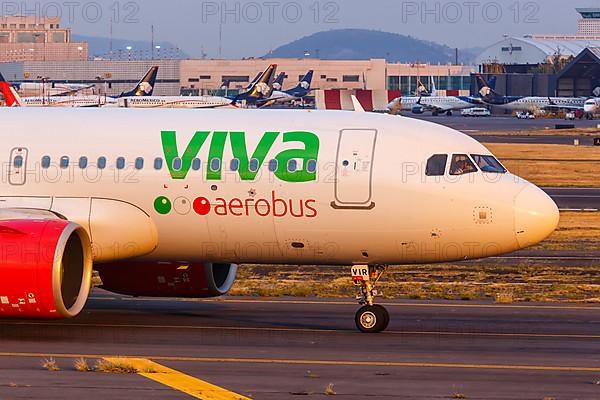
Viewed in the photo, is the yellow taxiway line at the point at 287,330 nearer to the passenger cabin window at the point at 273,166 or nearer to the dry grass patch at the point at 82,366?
the passenger cabin window at the point at 273,166

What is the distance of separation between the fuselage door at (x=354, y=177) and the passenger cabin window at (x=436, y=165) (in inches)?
37.9

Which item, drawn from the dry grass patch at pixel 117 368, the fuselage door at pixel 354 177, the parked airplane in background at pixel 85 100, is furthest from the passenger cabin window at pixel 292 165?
the parked airplane in background at pixel 85 100

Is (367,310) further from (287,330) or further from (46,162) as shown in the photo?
(46,162)

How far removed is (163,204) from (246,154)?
169cm

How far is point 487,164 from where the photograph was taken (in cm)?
2181

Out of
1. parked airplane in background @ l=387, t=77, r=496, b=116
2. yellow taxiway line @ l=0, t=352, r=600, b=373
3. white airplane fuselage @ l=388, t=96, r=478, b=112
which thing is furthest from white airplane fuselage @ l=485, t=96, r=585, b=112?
yellow taxiway line @ l=0, t=352, r=600, b=373

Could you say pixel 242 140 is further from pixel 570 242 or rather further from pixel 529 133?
pixel 529 133

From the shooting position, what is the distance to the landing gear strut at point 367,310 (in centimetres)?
2198

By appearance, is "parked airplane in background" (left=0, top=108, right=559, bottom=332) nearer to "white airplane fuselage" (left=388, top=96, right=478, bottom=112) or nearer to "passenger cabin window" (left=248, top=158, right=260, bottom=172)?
"passenger cabin window" (left=248, top=158, right=260, bottom=172)

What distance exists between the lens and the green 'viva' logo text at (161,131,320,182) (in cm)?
2181

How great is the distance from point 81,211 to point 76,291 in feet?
4.79

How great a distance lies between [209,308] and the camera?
25.7 metres

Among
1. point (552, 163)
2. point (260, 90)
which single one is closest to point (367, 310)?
point (552, 163)

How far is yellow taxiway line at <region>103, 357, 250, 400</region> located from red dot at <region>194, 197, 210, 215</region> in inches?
140
